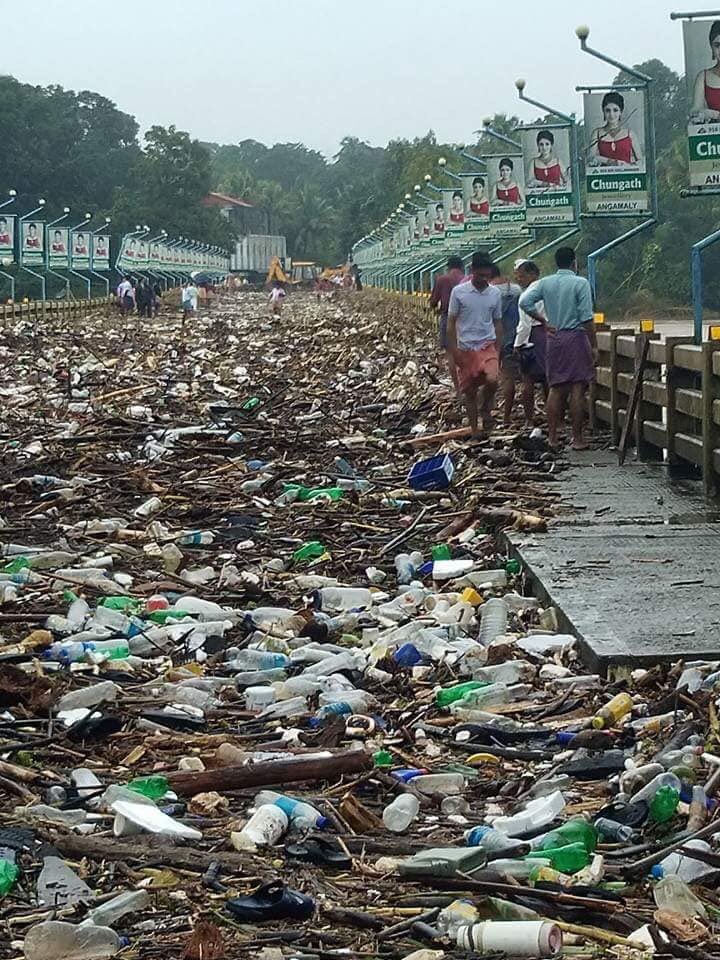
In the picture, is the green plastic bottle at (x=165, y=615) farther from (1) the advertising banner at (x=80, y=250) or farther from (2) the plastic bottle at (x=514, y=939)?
(1) the advertising banner at (x=80, y=250)

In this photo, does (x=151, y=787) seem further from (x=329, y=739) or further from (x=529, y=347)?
(x=529, y=347)

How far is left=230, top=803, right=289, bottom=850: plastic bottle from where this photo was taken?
201 inches

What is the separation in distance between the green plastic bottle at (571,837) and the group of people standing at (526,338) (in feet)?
29.9

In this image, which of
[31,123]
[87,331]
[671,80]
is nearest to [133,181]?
[31,123]

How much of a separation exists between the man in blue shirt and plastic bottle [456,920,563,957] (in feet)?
32.8

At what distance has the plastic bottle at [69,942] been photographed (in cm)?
430

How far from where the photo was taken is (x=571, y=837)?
505cm

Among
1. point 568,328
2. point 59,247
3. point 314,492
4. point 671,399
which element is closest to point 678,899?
point 671,399

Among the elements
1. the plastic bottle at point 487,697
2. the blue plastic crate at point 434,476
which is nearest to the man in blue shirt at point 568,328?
the blue plastic crate at point 434,476

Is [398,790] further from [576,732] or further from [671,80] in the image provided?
[671,80]

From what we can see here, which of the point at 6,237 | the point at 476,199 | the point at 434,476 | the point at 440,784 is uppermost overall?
the point at 6,237

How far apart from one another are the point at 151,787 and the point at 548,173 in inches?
869

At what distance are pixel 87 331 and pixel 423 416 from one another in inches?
1170

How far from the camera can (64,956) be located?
4301 mm
